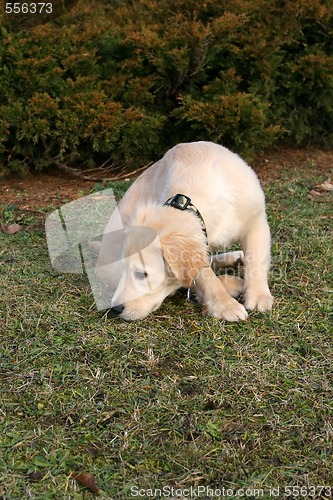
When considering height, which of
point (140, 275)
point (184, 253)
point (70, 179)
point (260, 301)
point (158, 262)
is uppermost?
point (184, 253)

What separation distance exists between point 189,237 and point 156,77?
336 cm

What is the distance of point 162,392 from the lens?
10.4 ft

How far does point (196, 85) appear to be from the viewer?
6.73 m

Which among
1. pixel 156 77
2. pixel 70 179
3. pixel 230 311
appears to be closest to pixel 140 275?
pixel 230 311

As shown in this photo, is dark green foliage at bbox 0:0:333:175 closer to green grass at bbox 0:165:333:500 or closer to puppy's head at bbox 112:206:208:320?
green grass at bbox 0:165:333:500

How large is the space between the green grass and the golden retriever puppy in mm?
147

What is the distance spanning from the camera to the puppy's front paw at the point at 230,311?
3.85m

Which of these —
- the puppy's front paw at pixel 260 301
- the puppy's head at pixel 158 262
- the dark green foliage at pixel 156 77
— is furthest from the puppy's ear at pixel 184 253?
the dark green foliage at pixel 156 77

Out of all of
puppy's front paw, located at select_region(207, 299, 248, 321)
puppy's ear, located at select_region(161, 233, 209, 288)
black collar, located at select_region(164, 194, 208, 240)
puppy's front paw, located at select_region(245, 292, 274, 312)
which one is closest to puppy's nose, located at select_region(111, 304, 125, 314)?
puppy's ear, located at select_region(161, 233, 209, 288)

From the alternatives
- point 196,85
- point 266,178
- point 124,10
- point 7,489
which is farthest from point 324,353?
point 124,10

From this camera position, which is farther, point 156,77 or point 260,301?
point 156,77

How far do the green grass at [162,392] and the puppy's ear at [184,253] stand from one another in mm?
402

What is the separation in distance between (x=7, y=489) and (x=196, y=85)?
5070mm

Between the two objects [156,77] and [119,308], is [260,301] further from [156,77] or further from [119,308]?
[156,77]
